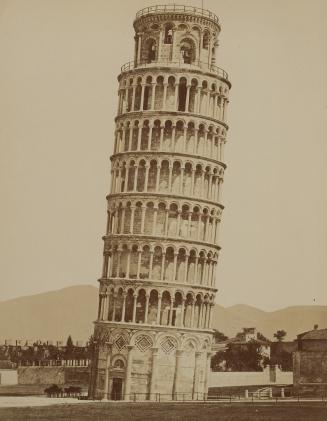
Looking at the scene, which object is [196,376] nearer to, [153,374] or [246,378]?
[153,374]

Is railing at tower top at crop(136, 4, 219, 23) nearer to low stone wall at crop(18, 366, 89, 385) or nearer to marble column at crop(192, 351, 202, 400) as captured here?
marble column at crop(192, 351, 202, 400)

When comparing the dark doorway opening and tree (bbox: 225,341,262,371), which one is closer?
the dark doorway opening

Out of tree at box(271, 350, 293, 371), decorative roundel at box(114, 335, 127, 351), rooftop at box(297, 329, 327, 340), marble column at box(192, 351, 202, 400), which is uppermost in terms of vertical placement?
rooftop at box(297, 329, 327, 340)

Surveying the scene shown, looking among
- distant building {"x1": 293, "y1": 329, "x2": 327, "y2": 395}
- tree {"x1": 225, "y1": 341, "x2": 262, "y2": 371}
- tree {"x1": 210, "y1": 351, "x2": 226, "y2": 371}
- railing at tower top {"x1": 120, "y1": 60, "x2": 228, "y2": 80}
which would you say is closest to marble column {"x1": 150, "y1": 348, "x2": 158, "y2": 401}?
distant building {"x1": 293, "y1": 329, "x2": 327, "y2": 395}

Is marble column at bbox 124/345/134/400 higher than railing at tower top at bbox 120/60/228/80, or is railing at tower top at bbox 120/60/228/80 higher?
railing at tower top at bbox 120/60/228/80

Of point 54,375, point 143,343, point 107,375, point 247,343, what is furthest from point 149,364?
point 247,343
